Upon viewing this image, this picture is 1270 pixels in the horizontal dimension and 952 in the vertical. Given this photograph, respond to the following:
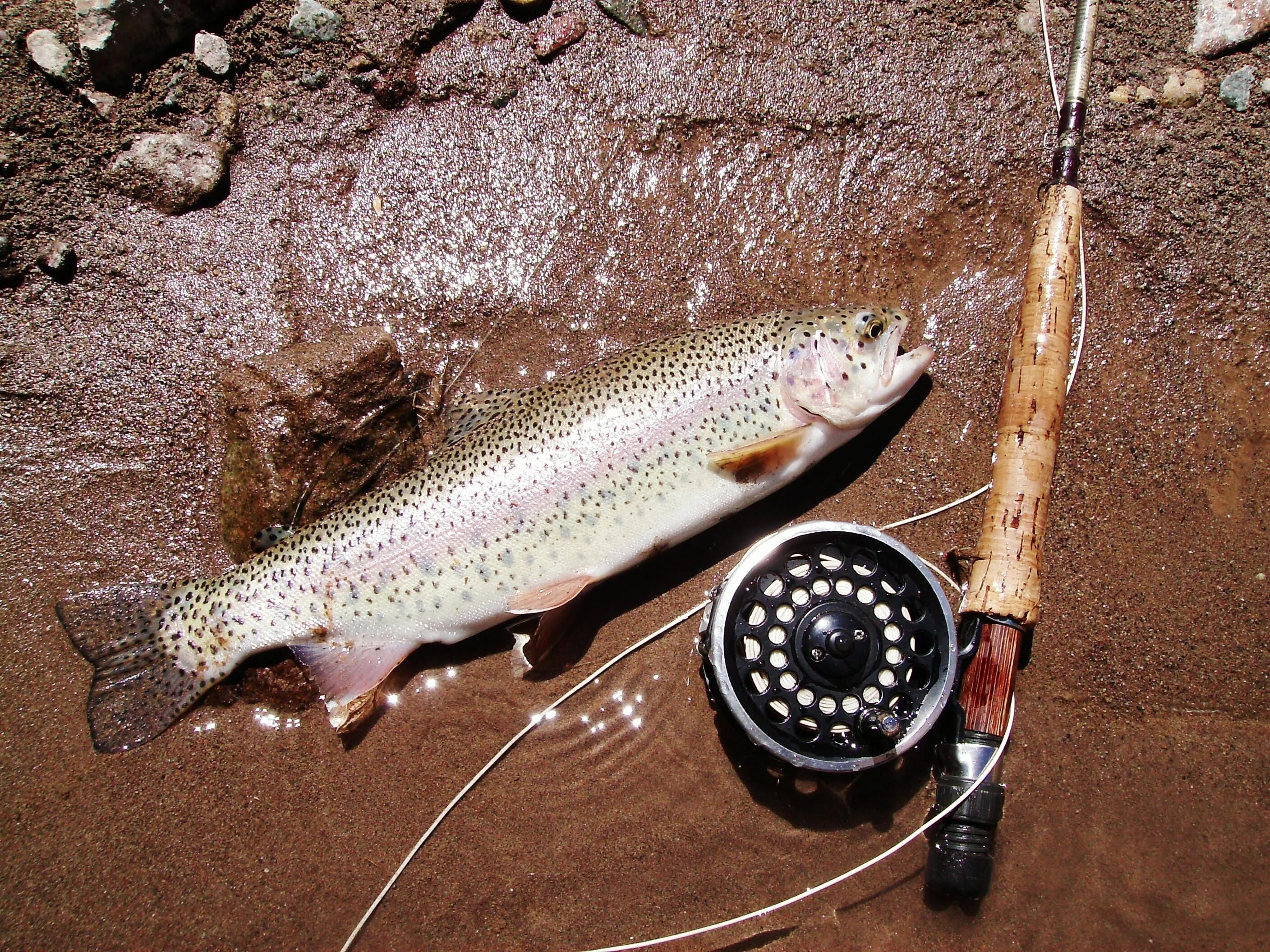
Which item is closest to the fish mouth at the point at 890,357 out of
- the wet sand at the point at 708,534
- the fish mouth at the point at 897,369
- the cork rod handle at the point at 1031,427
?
the fish mouth at the point at 897,369

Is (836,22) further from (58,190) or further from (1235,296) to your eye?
(58,190)

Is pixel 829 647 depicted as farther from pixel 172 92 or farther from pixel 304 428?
pixel 172 92

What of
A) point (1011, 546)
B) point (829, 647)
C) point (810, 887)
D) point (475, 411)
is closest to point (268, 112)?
point (475, 411)

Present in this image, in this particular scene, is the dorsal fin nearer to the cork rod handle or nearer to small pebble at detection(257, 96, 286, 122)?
small pebble at detection(257, 96, 286, 122)

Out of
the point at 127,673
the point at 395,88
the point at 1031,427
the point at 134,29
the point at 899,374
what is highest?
the point at 134,29

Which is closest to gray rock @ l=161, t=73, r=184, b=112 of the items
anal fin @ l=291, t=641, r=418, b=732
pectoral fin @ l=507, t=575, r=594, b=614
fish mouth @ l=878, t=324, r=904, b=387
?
anal fin @ l=291, t=641, r=418, b=732

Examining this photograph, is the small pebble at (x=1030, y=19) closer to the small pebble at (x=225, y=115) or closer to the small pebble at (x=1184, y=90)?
the small pebble at (x=1184, y=90)

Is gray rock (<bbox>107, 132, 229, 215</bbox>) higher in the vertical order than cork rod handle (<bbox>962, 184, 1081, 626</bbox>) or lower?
higher
